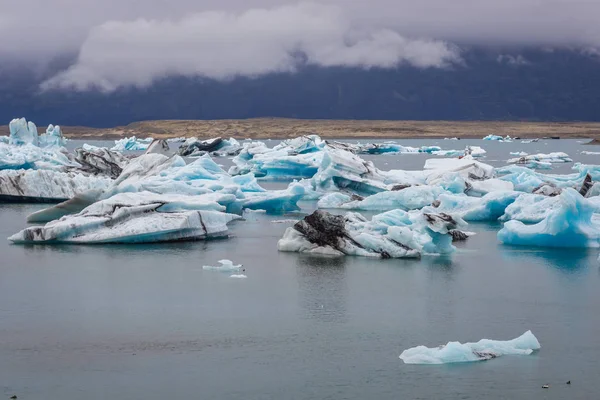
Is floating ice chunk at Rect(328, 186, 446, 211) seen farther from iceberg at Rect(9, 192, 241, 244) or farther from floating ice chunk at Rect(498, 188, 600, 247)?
iceberg at Rect(9, 192, 241, 244)

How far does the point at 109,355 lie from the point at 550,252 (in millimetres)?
6542

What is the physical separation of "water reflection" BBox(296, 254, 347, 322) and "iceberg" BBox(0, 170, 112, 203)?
762 cm

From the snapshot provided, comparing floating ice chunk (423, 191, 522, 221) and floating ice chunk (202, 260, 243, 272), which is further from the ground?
floating ice chunk (423, 191, 522, 221)

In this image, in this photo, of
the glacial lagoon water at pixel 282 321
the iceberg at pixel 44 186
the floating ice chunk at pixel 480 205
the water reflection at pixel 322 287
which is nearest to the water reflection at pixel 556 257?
the glacial lagoon water at pixel 282 321

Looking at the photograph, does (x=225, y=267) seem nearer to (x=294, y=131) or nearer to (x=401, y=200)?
(x=401, y=200)

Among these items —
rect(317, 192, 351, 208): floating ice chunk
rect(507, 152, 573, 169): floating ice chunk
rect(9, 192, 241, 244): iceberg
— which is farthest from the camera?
rect(507, 152, 573, 169): floating ice chunk

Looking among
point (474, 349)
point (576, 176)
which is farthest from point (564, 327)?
point (576, 176)

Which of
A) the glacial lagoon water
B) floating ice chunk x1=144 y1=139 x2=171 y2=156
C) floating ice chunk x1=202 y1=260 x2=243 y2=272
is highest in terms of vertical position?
floating ice chunk x1=144 y1=139 x2=171 y2=156

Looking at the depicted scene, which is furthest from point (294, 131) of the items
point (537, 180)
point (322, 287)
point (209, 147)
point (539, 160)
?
point (322, 287)

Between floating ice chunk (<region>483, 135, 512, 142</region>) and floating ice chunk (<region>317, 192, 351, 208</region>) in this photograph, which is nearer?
Result: floating ice chunk (<region>317, 192, 351, 208</region>)

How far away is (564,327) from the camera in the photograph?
7.06 m

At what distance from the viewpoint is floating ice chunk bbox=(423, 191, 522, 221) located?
46.3ft

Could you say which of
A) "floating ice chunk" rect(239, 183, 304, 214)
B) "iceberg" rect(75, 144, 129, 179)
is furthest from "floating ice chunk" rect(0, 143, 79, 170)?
"floating ice chunk" rect(239, 183, 304, 214)

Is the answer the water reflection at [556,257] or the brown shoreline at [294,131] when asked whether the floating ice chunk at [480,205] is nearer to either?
the water reflection at [556,257]
